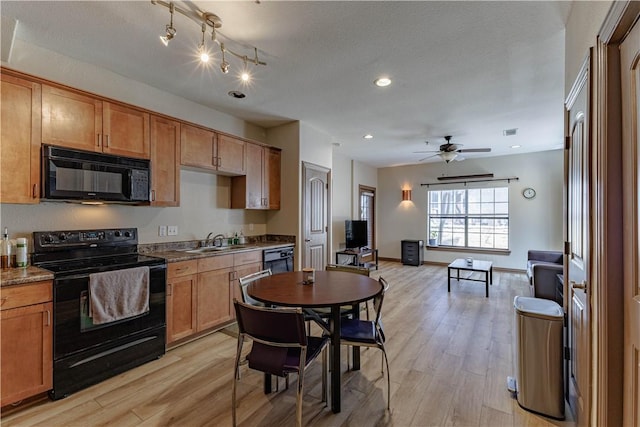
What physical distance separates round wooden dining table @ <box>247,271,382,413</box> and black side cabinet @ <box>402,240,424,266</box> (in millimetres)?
5435

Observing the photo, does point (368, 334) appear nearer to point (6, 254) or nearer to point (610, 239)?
point (610, 239)

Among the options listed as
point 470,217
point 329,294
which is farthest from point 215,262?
point 470,217

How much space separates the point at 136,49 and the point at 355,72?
6.30ft

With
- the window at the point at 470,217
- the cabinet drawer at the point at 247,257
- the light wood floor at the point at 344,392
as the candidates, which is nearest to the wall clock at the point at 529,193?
the window at the point at 470,217

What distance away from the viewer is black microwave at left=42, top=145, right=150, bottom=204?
91.4 inches

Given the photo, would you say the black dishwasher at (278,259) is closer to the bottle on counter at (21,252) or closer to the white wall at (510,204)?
the bottle on counter at (21,252)

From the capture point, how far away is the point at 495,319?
12.3ft

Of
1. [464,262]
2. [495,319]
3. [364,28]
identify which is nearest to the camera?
[364,28]

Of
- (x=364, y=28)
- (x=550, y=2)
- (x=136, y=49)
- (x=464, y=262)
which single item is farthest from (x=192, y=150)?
(x=464, y=262)

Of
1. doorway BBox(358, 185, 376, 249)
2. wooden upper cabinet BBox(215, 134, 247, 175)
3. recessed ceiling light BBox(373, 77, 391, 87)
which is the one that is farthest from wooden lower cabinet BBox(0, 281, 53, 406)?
doorway BBox(358, 185, 376, 249)

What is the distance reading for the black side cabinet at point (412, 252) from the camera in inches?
294

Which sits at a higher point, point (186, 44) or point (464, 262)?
point (186, 44)

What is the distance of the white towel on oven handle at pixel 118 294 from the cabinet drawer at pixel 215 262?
59 cm

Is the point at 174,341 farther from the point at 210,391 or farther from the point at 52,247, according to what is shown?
the point at 52,247
